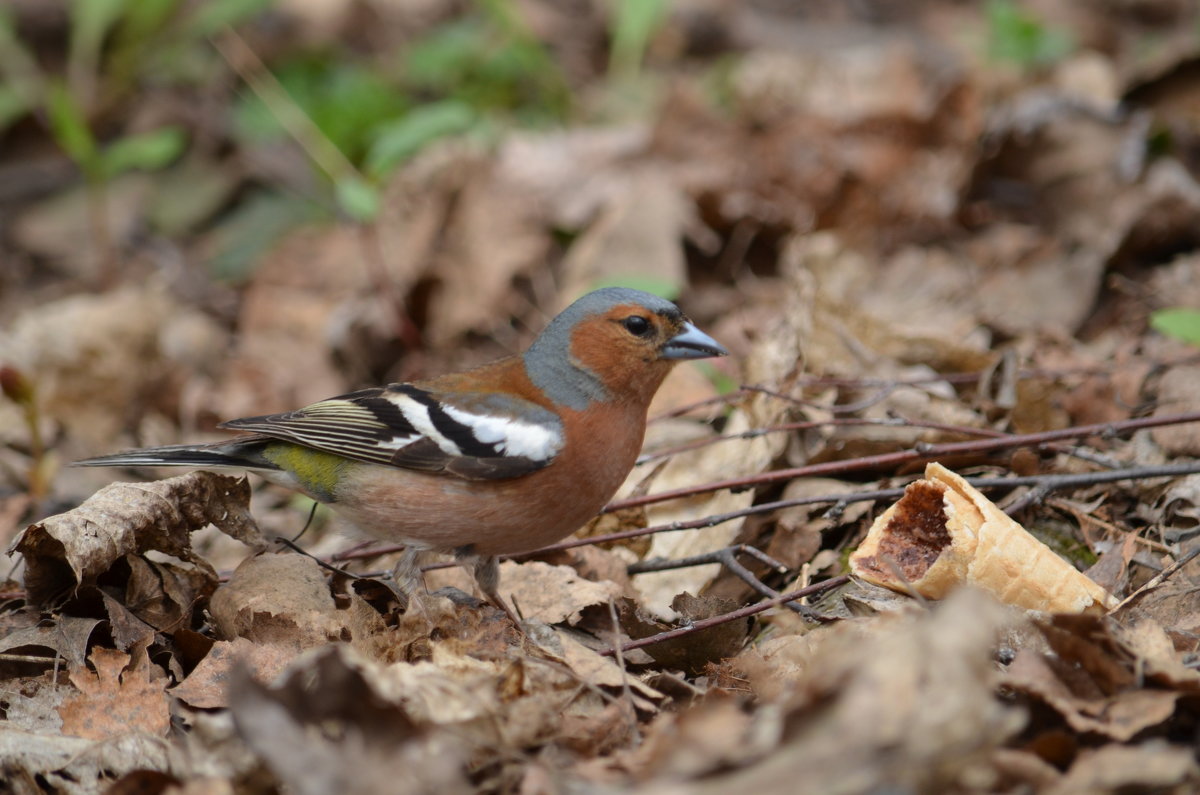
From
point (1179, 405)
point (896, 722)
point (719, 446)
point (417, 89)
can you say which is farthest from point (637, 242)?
point (896, 722)

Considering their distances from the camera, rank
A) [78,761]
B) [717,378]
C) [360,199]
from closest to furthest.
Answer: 1. [78,761]
2. [717,378]
3. [360,199]

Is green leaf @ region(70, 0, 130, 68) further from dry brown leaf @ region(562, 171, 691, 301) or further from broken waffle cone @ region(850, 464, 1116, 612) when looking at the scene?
broken waffle cone @ region(850, 464, 1116, 612)

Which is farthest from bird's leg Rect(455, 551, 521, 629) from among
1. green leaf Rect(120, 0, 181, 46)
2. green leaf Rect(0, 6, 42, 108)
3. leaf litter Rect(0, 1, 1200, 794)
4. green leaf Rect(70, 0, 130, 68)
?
green leaf Rect(120, 0, 181, 46)

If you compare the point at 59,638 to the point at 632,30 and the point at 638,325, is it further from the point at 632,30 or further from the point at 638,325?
the point at 632,30

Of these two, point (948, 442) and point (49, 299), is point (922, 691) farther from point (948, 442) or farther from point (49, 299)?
point (49, 299)

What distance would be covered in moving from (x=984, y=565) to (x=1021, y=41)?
6.02 metres

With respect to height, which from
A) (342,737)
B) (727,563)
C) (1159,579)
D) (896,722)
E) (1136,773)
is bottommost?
(727,563)

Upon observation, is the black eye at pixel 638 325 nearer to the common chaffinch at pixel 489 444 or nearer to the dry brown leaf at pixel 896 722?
the common chaffinch at pixel 489 444

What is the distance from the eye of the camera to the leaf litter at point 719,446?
2.42 m

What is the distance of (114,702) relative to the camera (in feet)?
10.6

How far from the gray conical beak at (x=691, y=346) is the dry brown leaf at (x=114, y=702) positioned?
2.04m

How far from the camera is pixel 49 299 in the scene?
8531mm

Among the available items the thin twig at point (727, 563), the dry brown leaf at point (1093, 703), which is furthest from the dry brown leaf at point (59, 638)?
the dry brown leaf at point (1093, 703)

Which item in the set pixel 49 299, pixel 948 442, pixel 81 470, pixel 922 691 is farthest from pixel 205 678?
pixel 49 299
